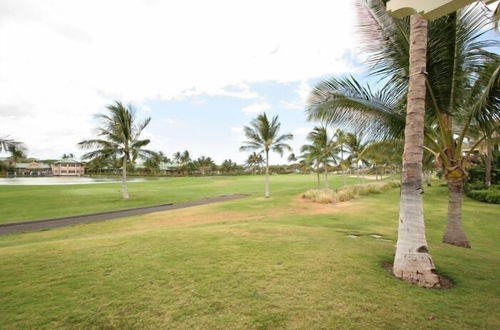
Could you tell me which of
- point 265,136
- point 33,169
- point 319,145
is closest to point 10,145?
point 265,136

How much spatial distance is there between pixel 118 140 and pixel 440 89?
20.9 m

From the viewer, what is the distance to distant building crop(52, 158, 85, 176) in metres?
93.3

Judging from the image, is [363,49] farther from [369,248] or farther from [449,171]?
[369,248]

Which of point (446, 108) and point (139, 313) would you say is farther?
point (446, 108)

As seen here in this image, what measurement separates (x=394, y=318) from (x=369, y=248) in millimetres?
3118

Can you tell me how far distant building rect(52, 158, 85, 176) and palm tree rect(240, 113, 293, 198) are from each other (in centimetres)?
8773

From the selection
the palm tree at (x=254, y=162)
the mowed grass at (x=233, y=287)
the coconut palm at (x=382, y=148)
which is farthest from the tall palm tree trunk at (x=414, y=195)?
the palm tree at (x=254, y=162)

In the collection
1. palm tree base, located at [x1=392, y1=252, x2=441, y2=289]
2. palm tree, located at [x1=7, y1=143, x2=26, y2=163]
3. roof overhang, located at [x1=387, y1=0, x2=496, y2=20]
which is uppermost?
roof overhang, located at [x1=387, y1=0, x2=496, y2=20]

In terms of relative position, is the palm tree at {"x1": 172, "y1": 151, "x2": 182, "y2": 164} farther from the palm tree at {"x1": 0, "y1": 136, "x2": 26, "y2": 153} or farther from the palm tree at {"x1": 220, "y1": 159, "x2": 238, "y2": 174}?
the palm tree at {"x1": 0, "y1": 136, "x2": 26, "y2": 153}

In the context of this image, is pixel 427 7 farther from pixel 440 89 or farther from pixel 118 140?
pixel 118 140

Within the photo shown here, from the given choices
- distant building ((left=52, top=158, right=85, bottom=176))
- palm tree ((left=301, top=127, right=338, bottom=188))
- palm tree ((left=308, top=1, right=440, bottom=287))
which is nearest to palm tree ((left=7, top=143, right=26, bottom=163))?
palm tree ((left=308, top=1, right=440, bottom=287))

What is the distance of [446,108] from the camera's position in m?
7.39

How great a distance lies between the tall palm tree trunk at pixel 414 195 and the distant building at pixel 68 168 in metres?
106

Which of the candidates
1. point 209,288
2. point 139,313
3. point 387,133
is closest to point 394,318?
point 209,288
